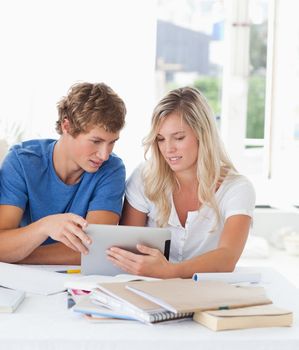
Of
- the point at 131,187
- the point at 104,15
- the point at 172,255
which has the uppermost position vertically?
the point at 104,15

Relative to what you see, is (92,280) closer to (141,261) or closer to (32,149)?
(141,261)

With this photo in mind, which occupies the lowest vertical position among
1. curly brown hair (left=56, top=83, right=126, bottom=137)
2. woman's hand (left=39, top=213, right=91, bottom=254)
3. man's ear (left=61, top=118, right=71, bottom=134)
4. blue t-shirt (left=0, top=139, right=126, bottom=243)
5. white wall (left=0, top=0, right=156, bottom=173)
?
woman's hand (left=39, top=213, right=91, bottom=254)

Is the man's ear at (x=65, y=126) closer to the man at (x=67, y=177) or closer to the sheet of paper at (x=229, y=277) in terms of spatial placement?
the man at (x=67, y=177)

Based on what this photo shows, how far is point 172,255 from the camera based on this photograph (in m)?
2.28

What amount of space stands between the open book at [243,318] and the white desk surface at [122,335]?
13 millimetres

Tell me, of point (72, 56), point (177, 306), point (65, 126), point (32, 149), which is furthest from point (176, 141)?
point (72, 56)

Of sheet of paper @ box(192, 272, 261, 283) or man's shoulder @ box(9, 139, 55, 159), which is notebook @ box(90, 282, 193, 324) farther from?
man's shoulder @ box(9, 139, 55, 159)

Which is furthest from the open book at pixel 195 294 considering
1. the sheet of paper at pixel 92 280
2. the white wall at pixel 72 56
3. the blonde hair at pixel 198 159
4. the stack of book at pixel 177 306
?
the white wall at pixel 72 56

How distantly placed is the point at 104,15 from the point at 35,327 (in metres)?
2.50

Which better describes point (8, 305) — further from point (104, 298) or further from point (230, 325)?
point (230, 325)

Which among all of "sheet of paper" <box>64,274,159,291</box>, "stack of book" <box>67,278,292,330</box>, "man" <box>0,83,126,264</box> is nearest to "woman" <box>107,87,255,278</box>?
"man" <box>0,83,126,264</box>

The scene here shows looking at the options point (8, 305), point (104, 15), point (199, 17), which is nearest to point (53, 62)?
point (104, 15)

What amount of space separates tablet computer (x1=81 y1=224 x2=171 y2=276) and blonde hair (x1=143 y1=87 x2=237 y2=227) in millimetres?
364

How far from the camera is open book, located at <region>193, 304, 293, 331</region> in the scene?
1.42 m
